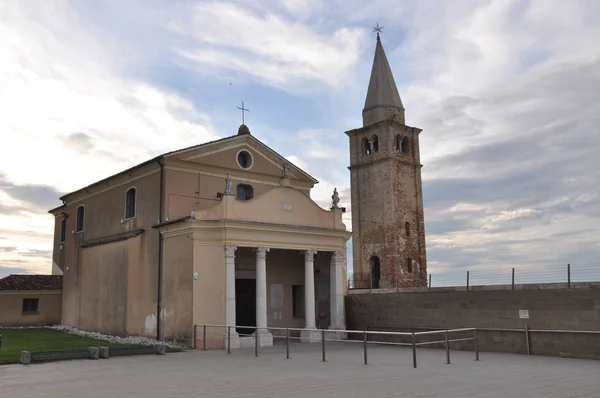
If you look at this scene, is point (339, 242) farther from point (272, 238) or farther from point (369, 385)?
point (369, 385)

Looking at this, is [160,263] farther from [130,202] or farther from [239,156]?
[239,156]

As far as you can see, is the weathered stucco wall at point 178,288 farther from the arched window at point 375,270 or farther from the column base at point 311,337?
the arched window at point 375,270

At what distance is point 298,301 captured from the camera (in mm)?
25172

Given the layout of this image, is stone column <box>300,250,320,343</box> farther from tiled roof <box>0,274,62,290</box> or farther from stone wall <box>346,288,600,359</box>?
tiled roof <box>0,274,62,290</box>

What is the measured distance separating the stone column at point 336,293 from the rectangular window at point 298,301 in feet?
6.23

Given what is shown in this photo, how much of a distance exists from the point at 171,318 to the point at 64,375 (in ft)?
26.6

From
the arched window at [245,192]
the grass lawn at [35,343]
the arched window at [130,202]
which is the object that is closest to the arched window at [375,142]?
the arched window at [245,192]

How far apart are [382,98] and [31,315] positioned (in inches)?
1148

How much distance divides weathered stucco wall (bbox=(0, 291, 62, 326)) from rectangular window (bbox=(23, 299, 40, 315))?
0.16 metres

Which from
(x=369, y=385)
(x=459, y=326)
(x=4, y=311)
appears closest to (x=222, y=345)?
(x=459, y=326)

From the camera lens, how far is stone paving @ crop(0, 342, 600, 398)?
9.76 m

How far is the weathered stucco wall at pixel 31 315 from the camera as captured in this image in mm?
30078

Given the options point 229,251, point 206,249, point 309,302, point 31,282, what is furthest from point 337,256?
point 31,282

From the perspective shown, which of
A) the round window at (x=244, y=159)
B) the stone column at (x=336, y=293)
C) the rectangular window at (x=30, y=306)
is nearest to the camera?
the stone column at (x=336, y=293)
